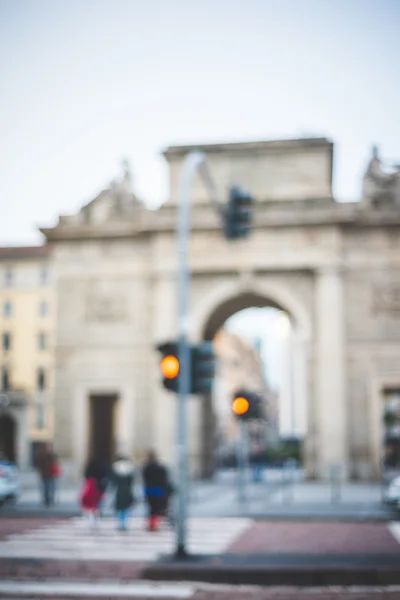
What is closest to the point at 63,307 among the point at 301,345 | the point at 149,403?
the point at 149,403

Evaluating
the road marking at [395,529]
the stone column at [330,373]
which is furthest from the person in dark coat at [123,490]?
the stone column at [330,373]

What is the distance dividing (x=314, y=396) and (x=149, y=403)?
6.17 meters

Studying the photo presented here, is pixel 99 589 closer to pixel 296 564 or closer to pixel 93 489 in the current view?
pixel 296 564

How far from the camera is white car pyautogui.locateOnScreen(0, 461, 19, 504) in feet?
77.0

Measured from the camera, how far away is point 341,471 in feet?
98.2

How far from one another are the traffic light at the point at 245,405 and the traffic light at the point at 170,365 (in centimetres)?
848

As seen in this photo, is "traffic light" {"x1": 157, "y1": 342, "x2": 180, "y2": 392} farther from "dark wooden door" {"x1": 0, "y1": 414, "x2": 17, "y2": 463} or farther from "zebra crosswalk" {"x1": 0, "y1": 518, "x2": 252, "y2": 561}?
"dark wooden door" {"x1": 0, "y1": 414, "x2": 17, "y2": 463}

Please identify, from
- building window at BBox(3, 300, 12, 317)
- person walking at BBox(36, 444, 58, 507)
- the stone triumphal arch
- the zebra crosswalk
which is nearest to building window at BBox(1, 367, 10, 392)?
building window at BBox(3, 300, 12, 317)

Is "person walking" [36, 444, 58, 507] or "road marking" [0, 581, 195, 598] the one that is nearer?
"road marking" [0, 581, 195, 598]

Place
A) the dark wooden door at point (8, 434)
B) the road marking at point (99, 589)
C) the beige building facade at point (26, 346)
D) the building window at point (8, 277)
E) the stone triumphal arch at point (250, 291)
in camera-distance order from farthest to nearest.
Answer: the dark wooden door at point (8, 434) → the building window at point (8, 277) → the beige building facade at point (26, 346) → the stone triumphal arch at point (250, 291) → the road marking at point (99, 589)

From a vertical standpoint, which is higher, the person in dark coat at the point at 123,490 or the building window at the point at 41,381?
the building window at the point at 41,381

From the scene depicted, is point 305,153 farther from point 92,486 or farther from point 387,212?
point 92,486

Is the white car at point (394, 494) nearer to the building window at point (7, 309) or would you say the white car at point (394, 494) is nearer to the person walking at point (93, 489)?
the person walking at point (93, 489)

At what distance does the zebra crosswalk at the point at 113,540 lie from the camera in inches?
543
